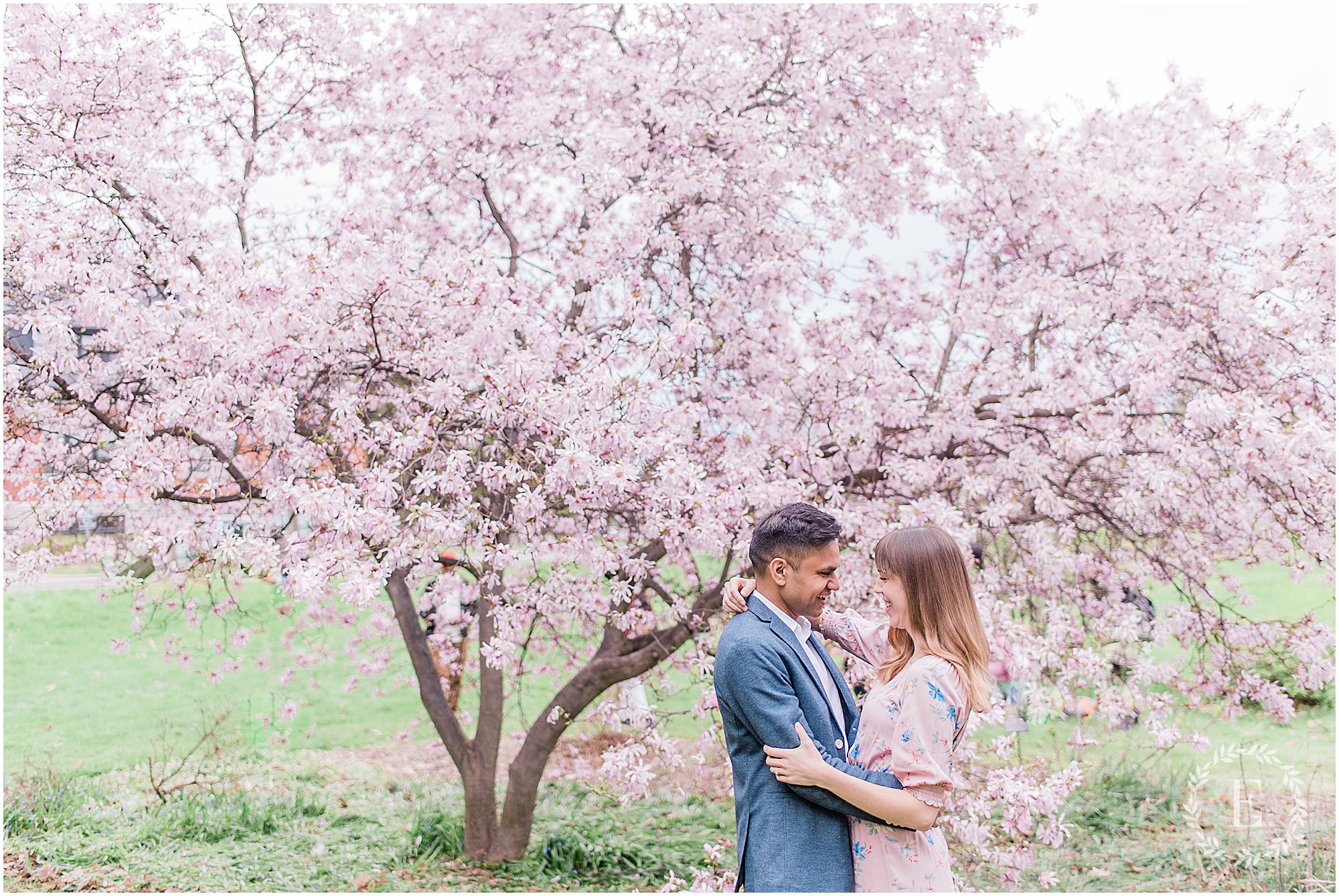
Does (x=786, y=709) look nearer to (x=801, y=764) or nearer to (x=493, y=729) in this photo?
(x=801, y=764)

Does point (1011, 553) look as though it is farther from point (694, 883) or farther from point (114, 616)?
point (114, 616)

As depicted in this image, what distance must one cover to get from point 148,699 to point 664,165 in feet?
31.7

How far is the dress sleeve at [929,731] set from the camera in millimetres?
2145

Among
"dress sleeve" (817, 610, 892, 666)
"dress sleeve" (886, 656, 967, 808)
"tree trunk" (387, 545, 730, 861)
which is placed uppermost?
"dress sleeve" (817, 610, 892, 666)

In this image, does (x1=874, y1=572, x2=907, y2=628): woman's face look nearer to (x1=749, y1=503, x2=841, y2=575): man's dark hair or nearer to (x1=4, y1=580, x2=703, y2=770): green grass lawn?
(x1=749, y1=503, x2=841, y2=575): man's dark hair

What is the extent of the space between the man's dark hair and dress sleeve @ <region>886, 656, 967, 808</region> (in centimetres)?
38

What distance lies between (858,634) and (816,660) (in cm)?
38

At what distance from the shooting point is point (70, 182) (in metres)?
5.43

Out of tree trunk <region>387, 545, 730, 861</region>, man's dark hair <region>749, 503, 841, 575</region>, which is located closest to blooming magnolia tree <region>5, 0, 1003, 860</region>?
tree trunk <region>387, 545, 730, 861</region>

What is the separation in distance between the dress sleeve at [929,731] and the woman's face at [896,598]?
0.53 feet

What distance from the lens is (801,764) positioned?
216 cm

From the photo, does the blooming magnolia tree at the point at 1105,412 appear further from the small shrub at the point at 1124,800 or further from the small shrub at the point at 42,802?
the small shrub at the point at 42,802

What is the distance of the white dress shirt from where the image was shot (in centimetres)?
239
